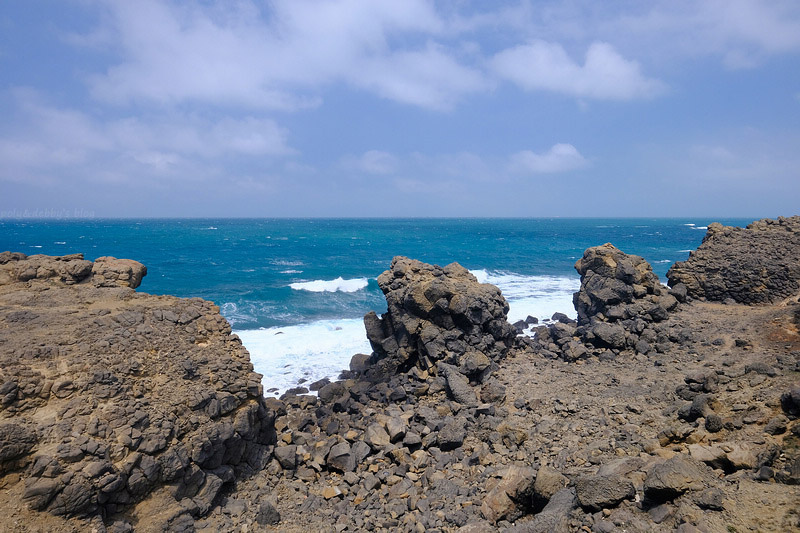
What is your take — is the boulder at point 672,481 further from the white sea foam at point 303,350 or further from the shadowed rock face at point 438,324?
the white sea foam at point 303,350

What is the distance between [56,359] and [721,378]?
567 inches

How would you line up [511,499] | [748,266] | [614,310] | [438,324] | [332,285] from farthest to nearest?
[332,285]
[748,266]
[614,310]
[438,324]
[511,499]

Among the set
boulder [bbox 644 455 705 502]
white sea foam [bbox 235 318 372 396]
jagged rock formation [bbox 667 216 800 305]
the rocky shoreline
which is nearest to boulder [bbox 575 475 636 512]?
the rocky shoreline

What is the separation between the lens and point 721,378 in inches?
442

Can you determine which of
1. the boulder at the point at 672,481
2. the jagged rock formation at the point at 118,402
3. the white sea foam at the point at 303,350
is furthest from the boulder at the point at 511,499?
the white sea foam at the point at 303,350

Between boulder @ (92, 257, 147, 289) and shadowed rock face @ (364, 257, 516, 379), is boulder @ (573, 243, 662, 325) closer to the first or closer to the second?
shadowed rock face @ (364, 257, 516, 379)

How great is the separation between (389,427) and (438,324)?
5.32 m

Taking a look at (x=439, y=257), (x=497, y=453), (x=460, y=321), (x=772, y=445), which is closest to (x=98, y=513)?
(x=497, y=453)

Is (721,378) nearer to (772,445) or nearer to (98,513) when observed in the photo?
(772,445)

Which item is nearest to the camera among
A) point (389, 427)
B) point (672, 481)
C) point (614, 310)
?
point (672, 481)

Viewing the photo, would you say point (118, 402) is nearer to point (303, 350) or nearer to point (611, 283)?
point (303, 350)

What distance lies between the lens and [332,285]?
128ft

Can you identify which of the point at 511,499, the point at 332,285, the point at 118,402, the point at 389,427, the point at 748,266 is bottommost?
the point at 332,285

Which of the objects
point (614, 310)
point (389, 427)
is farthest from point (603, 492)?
point (614, 310)
